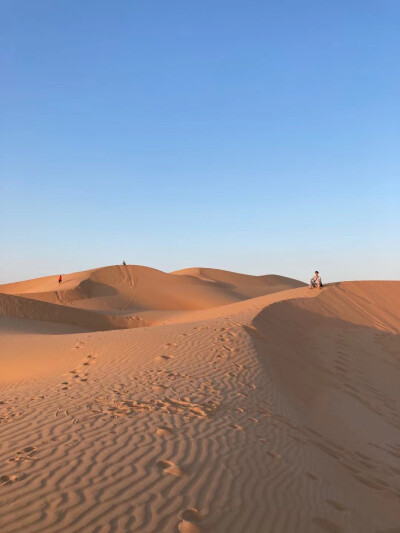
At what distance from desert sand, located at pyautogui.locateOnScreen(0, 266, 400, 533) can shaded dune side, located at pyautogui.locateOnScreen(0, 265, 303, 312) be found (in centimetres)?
1847

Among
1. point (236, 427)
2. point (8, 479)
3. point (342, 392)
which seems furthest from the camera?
point (342, 392)

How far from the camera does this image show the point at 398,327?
754 inches

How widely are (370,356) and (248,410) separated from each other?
8.68m

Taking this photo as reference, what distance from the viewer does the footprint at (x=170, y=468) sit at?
4.38 metres

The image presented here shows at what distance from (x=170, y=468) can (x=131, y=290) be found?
1300 inches

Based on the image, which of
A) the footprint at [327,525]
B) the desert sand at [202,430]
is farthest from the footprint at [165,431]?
the footprint at [327,525]

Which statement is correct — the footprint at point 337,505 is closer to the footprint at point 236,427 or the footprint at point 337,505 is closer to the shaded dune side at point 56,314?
the footprint at point 236,427

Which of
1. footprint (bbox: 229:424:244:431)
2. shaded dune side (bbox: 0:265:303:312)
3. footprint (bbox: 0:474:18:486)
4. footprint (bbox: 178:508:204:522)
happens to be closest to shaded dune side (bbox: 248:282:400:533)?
footprint (bbox: 229:424:244:431)

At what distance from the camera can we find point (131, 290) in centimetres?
3706

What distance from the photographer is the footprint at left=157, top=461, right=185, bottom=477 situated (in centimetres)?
438

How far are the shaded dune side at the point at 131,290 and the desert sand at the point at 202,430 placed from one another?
1847cm

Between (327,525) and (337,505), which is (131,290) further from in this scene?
(327,525)

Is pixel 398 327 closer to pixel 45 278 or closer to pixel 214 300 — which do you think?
pixel 214 300

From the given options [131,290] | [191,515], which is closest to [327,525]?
[191,515]
